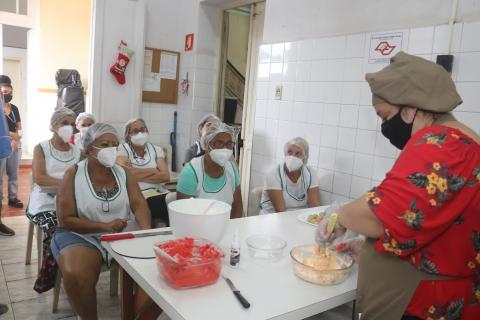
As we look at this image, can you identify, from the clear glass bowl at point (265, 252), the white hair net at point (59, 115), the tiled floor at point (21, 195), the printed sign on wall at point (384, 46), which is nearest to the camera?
the clear glass bowl at point (265, 252)

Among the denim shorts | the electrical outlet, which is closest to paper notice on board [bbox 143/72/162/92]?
the electrical outlet

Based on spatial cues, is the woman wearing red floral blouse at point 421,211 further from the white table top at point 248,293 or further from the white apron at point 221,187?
the white apron at point 221,187

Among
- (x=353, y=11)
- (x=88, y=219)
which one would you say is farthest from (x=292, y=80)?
(x=88, y=219)

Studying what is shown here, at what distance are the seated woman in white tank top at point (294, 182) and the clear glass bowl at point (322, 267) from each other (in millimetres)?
1295

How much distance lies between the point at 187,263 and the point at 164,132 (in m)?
3.89

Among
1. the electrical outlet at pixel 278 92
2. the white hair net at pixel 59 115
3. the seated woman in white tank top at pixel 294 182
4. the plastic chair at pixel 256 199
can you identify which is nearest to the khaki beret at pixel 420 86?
the seated woman in white tank top at pixel 294 182

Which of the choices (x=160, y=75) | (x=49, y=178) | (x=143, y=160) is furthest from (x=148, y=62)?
(x=49, y=178)

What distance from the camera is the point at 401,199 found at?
1.06 m

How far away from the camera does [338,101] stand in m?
3.00

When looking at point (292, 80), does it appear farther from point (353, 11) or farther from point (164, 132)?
point (164, 132)

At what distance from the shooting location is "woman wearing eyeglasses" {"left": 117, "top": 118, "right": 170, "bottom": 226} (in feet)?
11.0

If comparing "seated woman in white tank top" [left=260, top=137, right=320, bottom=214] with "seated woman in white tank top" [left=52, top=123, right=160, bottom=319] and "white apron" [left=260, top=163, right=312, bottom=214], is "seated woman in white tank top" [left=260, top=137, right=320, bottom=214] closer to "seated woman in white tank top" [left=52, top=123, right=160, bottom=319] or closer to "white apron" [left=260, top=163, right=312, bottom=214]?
"white apron" [left=260, top=163, right=312, bottom=214]

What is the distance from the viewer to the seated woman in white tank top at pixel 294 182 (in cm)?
284

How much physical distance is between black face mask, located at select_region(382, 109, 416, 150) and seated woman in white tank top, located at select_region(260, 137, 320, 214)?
1.51m
